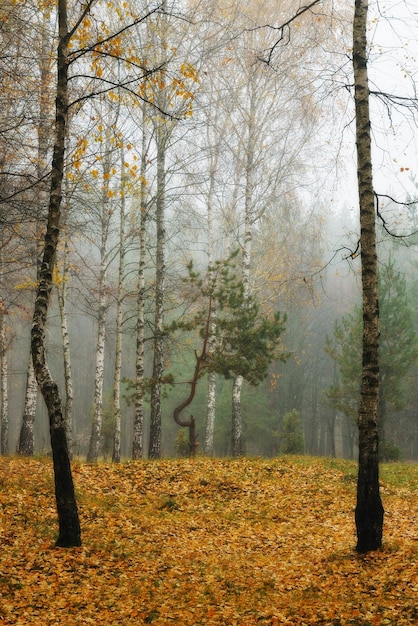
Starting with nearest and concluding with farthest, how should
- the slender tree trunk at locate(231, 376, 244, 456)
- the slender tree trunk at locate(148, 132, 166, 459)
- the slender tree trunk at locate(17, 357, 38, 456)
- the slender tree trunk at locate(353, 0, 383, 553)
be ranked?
1. the slender tree trunk at locate(353, 0, 383, 553)
2. the slender tree trunk at locate(17, 357, 38, 456)
3. the slender tree trunk at locate(148, 132, 166, 459)
4. the slender tree trunk at locate(231, 376, 244, 456)

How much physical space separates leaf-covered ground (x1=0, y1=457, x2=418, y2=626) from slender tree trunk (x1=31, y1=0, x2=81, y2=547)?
1.47 ft

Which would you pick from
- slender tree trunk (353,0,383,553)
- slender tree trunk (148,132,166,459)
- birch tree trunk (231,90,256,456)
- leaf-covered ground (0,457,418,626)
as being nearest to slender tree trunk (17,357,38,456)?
leaf-covered ground (0,457,418,626)

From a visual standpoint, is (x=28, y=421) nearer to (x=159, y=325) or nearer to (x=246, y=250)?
(x=159, y=325)

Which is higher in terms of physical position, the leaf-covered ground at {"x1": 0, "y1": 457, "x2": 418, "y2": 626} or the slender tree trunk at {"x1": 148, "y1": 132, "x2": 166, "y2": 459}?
the slender tree trunk at {"x1": 148, "y1": 132, "x2": 166, "y2": 459}

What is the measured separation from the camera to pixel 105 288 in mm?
15938

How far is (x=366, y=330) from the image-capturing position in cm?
693

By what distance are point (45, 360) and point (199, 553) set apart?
3.53m

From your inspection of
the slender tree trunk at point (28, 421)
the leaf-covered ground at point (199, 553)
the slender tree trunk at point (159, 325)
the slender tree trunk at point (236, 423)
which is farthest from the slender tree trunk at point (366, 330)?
the slender tree trunk at point (236, 423)

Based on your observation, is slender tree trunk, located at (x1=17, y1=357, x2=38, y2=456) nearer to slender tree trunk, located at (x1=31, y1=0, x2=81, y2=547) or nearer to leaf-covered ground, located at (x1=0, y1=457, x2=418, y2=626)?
leaf-covered ground, located at (x1=0, y1=457, x2=418, y2=626)

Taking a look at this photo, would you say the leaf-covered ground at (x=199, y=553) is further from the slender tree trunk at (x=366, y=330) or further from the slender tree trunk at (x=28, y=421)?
the slender tree trunk at (x=28, y=421)

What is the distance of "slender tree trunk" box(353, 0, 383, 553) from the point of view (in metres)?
6.76

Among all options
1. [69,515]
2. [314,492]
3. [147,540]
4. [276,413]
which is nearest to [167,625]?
[69,515]

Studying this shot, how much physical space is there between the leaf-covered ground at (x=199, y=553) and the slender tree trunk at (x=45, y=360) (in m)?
0.45

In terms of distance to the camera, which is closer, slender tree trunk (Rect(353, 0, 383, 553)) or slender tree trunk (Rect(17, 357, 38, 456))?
slender tree trunk (Rect(353, 0, 383, 553))
